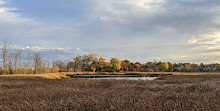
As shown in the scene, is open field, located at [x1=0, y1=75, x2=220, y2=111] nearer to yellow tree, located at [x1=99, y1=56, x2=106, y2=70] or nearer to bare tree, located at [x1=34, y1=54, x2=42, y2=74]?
bare tree, located at [x1=34, y1=54, x2=42, y2=74]

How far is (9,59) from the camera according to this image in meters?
42.3

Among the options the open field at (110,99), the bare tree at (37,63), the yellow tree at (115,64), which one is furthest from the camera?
the yellow tree at (115,64)

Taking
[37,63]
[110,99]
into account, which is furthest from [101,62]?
[110,99]

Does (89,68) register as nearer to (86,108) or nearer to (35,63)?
(35,63)

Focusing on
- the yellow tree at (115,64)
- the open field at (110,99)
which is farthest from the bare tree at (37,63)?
the yellow tree at (115,64)

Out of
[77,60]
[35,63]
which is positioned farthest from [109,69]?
[35,63]

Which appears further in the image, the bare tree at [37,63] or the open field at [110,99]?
the bare tree at [37,63]

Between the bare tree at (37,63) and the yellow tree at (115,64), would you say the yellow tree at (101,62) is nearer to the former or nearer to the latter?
the yellow tree at (115,64)

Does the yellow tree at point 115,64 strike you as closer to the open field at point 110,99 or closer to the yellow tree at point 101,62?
the yellow tree at point 101,62

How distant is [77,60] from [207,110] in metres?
89.6

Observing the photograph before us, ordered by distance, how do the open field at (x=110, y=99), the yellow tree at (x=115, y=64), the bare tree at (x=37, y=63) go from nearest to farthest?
the open field at (x=110, y=99) < the bare tree at (x=37, y=63) < the yellow tree at (x=115, y=64)

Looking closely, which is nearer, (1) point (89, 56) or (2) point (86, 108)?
(2) point (86, 108)

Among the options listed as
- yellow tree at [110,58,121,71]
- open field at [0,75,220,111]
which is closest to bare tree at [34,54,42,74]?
open field at [0,75,220,111]

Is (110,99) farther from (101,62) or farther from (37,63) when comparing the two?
(101,62)
